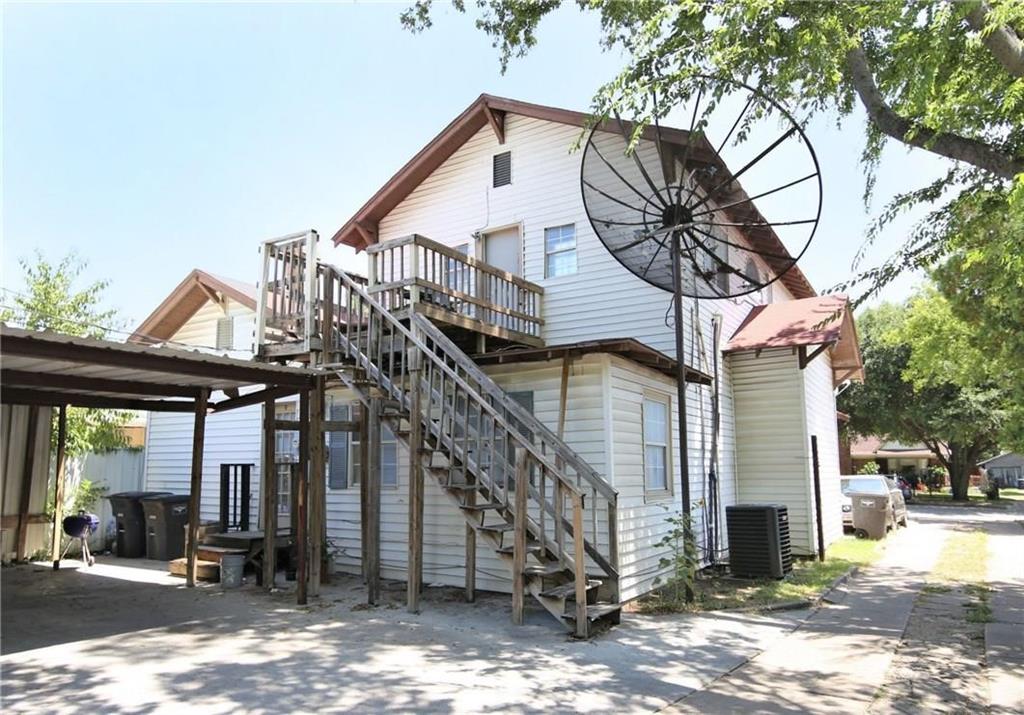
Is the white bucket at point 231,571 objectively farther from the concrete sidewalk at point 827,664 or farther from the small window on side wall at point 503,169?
the small window on side wall at point 503,169

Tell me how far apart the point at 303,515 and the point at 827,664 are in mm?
5880

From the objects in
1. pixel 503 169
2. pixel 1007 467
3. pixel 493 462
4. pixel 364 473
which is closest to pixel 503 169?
pixel 503 169

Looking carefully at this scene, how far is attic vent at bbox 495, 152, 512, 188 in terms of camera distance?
12.5 m

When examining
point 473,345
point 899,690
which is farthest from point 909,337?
point 899,690

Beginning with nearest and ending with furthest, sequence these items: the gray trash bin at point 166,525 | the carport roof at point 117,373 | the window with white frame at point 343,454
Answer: the carport roof at point 117,373, the window with white frame at point 343,454, the gray trash bin at point 166,525

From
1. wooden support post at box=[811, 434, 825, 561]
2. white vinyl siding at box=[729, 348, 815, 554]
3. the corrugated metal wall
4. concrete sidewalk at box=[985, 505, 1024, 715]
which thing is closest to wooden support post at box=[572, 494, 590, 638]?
concrete sidewalk at box=[985, 505, 1024, 715]

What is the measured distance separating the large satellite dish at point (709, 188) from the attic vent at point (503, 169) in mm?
2553

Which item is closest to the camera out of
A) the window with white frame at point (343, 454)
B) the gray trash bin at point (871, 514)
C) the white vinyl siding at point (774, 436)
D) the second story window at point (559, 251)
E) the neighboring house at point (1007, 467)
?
the window with white frame at point (343, 454)

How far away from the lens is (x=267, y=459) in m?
8.74

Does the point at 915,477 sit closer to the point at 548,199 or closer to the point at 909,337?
the point at 909,337

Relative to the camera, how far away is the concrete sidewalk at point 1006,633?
16.7 feet

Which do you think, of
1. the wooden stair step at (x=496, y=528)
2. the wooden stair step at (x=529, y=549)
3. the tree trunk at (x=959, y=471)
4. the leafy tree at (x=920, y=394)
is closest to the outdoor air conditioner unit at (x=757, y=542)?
the wooden stair step at (x=529, y=549)

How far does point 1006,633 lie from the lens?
684 cm

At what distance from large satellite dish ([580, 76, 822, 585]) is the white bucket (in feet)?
20.1
